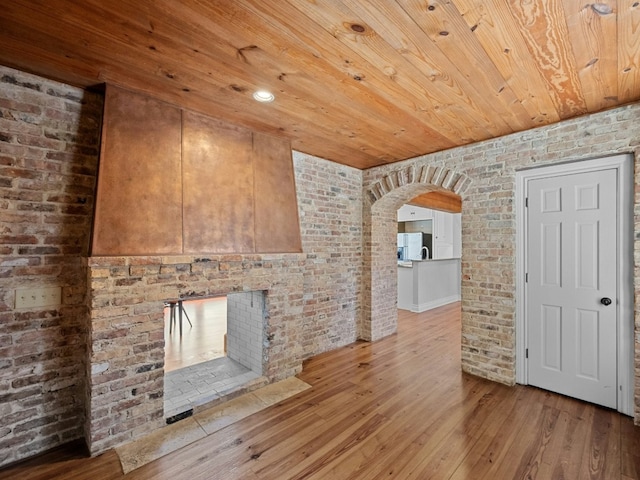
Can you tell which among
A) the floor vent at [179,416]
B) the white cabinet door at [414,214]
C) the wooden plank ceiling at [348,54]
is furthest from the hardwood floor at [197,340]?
the white cabinet door at [414,214]

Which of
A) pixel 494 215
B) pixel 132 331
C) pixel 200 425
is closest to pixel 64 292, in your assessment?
pixel 132 331

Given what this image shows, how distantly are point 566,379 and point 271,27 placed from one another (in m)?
3.85

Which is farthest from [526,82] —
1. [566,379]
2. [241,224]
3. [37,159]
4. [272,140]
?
[37,159]

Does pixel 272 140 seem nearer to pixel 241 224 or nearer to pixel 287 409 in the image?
pixel 241 224

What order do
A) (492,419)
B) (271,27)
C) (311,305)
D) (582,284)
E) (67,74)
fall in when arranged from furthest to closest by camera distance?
(311,305) < (582,284) < (492,419) < (67,74) < (271,27)

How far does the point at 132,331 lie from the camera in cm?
226

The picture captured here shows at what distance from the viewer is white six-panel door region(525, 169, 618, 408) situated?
2.68m

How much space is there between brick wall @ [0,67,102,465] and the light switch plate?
0.03m

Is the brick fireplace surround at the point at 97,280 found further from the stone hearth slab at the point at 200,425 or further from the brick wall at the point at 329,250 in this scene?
the brick wall at the point at 329,250

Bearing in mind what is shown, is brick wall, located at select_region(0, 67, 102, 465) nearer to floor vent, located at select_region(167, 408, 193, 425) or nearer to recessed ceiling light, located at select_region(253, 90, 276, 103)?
floor vent, located at select_region(167, 408, 193, 425)

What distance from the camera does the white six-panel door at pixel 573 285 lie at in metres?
2.68

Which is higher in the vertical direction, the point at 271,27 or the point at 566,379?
the point at 271,27

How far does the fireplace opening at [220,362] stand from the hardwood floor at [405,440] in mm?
473

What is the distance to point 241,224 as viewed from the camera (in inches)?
114
